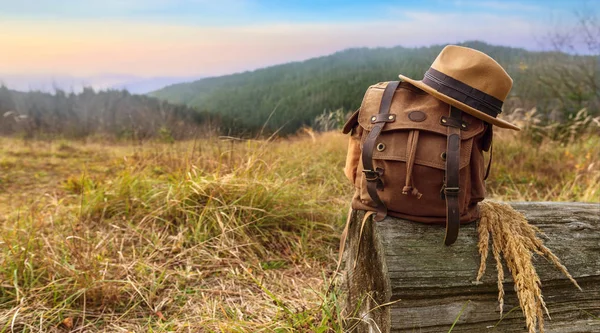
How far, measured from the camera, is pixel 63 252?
106 inches

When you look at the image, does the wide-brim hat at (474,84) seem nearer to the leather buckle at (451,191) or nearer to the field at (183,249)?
the leather buckle at (451,191)

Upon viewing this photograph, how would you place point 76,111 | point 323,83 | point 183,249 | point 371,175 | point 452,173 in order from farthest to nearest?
point 76,111
point 323,83
point 183,249
point 371,175
point 452,173

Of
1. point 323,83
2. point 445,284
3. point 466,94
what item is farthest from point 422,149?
point 323,83

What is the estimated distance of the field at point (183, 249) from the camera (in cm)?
229

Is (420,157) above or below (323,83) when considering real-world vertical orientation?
below

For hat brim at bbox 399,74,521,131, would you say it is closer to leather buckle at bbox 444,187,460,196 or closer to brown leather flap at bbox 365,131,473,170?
brown leather flap at bbox 365,131,473,170

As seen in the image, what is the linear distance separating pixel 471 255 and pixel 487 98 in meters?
0.66

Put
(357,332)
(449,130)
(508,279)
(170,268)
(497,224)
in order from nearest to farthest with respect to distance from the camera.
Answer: (449,130)
(508,279)
(497,224)
(357,332)
(170,268)

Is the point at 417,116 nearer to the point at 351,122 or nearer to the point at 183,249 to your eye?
the point at 351,122

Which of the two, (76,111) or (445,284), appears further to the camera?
(76,111)

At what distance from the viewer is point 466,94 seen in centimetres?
162

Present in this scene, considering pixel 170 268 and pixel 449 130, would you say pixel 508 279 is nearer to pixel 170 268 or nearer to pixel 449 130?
pixel 449 130

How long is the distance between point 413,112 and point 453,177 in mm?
301

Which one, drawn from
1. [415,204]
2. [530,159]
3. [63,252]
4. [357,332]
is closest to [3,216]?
[63,252]
